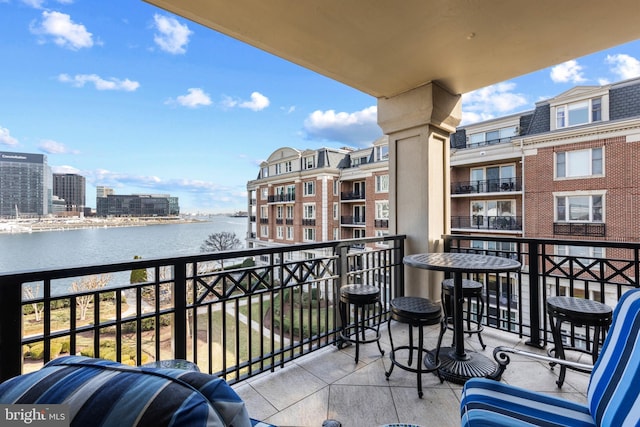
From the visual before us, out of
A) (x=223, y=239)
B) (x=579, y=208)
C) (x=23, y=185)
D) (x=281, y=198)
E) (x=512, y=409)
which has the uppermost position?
(x=281, y=198)

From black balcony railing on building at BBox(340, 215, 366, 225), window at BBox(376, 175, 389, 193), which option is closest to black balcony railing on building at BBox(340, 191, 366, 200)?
black balcony railing on building at BBox(340, 215, 366, 225)

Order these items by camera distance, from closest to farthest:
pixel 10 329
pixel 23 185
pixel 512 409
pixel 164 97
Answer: pixel 512 409 → pixel 10 329 → pixel 23 185 → pixel 164 97

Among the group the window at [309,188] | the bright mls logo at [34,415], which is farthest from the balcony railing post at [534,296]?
the window at [309,188]

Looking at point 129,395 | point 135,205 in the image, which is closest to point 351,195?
point 135,205

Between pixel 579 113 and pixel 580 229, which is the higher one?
pixel 579 113

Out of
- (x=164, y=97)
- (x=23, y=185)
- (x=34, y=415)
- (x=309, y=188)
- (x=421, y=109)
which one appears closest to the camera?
(x=34, y=415)

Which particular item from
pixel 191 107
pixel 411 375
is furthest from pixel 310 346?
pixel 191 107

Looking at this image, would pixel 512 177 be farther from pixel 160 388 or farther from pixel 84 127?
pixel 84 127

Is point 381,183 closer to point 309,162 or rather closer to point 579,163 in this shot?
point 309,162

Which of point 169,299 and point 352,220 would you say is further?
point 352,220

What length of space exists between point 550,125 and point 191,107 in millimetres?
18437

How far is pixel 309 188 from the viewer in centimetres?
1842

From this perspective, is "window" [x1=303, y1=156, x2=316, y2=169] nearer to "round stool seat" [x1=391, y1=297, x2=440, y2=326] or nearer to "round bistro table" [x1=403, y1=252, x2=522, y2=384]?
"round bistro table" [x1=403, y1=252, x2=522, y2=384]

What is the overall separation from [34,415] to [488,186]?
1458cm
